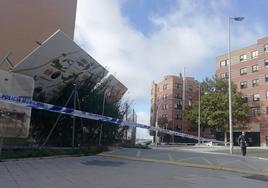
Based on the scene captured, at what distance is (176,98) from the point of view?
318ft

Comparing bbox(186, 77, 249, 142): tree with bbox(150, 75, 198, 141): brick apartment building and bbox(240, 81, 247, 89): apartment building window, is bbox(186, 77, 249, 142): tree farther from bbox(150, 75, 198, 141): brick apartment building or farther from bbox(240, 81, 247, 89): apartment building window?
bbox(150, 75, 198, 141): brick apartment building

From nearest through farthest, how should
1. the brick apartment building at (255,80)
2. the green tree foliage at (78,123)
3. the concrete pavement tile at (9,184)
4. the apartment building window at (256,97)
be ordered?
the concrete pavement tile at (9,184) → the green tree foliage at (78,123) → the brick apartment building at (255,80) → the apartment building window at (256,97)

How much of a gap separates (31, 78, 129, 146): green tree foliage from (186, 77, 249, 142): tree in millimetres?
34650

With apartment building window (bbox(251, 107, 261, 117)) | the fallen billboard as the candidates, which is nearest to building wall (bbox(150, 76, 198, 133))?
apartment building window (bbox(251, 107, 261, 117))

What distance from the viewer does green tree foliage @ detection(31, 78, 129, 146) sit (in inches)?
1029

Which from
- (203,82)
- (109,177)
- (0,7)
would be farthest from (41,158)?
(203,82)

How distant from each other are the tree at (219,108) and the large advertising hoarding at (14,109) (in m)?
41.4

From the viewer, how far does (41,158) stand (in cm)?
1831

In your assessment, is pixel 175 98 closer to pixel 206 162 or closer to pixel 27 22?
pixel 27 22

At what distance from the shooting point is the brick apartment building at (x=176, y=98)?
3757 inches

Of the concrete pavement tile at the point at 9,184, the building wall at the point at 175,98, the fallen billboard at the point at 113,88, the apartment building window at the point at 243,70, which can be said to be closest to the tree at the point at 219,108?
the apartment building window at the point at 243,70

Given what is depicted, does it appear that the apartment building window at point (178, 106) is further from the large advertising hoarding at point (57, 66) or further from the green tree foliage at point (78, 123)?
the large advertising hoarding at point (57, 66)

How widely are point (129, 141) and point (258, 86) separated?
46335 millimetres

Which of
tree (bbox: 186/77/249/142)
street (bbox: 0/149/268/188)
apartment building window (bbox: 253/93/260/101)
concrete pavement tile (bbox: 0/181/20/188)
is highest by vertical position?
apartment building window (bbox: 253/93/260/101)
